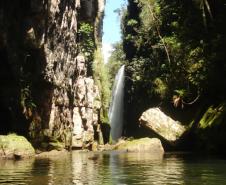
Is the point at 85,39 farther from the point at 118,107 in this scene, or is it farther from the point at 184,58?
the point at 118,107

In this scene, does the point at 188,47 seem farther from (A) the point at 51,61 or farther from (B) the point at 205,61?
(A) the point at 51,61

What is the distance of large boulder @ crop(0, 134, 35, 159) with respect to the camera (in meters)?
18.5

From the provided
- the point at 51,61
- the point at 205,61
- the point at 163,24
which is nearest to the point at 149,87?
the point at 163,24

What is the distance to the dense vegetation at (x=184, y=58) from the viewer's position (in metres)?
24.6

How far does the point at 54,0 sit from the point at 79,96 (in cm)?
990

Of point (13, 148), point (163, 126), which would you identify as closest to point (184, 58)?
point (163, 126)

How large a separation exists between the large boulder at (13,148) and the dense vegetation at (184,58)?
30.3 ft

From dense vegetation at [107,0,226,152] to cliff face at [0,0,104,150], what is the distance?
5.81 m

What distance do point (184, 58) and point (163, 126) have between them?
483 centimetres

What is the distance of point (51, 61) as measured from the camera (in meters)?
24.8

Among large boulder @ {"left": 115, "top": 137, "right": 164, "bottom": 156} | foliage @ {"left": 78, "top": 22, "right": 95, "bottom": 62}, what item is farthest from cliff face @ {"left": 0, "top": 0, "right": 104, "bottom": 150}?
large boulder @ {"left": 115, "top": 137, "right": 164, "bottom": 156}

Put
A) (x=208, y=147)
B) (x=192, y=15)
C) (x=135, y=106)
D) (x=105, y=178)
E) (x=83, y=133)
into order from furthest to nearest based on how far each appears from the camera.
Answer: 1. (x=135, y=106)
2. (x=83, y=133)
3. (x=192, y=15)
4. (x=208, y=147)
5. (x=105, y=178)

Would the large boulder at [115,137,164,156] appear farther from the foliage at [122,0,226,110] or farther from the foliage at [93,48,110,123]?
the foliage at [93,48,110,123]

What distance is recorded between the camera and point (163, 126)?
89.1ft
